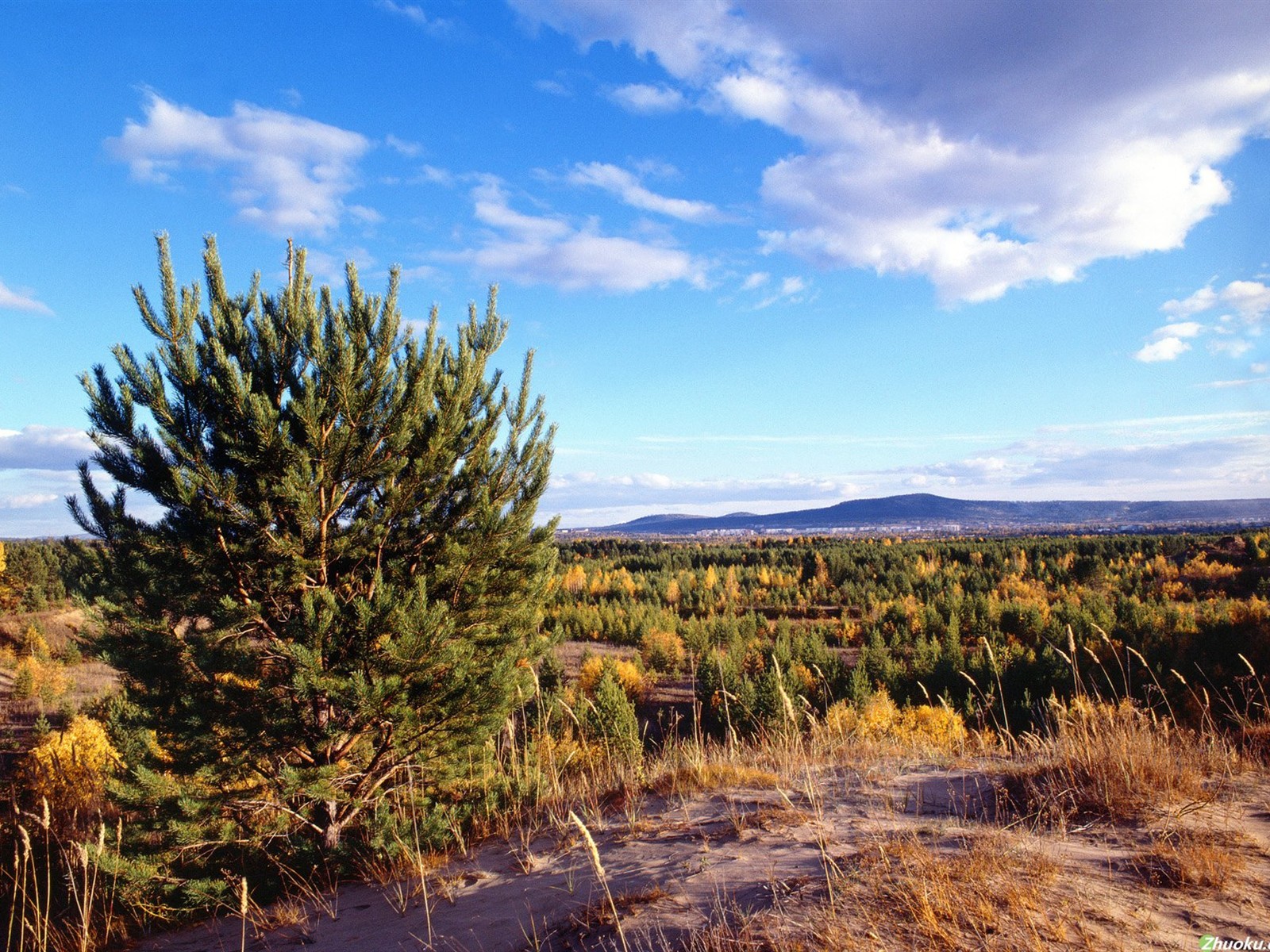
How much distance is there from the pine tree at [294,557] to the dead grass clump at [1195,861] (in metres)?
4.45

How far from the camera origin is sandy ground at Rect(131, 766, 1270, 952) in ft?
9.82

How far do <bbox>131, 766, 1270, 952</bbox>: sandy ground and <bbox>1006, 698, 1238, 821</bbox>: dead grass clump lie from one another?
217 mm

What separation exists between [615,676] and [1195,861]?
73.9ft

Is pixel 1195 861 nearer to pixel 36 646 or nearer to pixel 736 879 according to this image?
pixel 736 879

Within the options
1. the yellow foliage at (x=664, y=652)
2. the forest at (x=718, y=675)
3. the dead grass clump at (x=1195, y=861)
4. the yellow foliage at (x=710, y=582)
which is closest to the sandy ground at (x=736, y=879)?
the dead grass clump at (x=1195, y=861)

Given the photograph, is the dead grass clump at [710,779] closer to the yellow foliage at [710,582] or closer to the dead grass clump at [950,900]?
the dead grass clump at [950,900]

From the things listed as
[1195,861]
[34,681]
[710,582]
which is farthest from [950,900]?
[710,582]

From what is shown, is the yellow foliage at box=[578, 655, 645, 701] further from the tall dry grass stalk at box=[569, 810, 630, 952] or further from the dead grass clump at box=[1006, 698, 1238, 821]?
the tall dry grass stalk at box=[569, 810, 630, 952]

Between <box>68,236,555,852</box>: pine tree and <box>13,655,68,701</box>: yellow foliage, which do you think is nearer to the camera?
<box>68,236,555,852</box>: pine tree

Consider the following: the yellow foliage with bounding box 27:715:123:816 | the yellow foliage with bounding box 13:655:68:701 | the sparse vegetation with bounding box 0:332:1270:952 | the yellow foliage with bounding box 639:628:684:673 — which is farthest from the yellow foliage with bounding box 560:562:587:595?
the sparse vegetation with bounding box 0:332:1270:952

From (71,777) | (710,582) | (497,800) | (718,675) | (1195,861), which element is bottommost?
(710,582)

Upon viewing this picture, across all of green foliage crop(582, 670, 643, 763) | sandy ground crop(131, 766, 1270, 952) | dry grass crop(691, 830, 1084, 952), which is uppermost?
dry grass crop(691, 830, 1084, 952)

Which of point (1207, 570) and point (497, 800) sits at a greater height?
point (497, 800)

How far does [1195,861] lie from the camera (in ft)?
10.8
